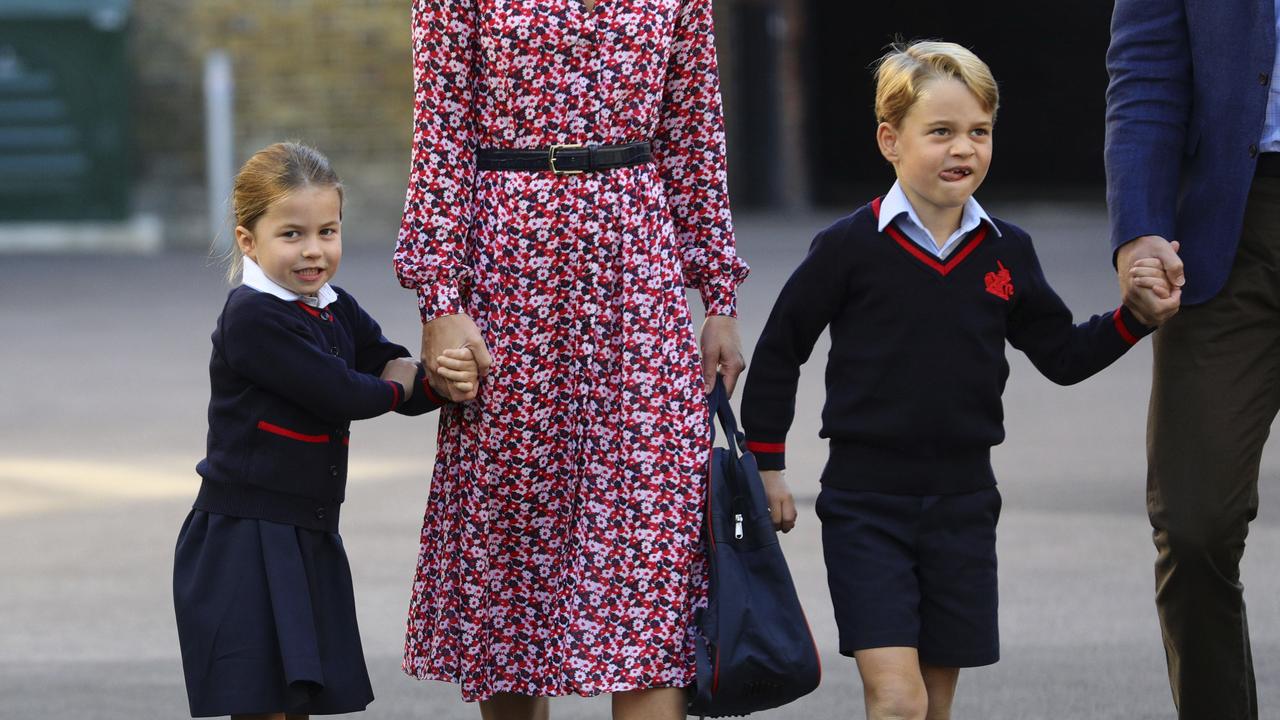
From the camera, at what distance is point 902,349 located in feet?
12.3

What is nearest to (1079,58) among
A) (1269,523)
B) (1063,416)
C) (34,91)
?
(34,91)

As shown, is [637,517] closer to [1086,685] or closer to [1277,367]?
[1277,367]

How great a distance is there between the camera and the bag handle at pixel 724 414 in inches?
147

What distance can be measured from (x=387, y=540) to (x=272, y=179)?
123 inches

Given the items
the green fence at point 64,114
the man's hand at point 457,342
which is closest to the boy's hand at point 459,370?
the man's hand at point 457,342

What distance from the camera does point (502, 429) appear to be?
3709mm

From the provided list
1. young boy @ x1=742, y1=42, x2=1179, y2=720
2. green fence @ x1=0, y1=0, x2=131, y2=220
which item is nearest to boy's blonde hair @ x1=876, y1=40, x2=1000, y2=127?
young boy @ x1=742, y1=42, x2=1179, y2=720

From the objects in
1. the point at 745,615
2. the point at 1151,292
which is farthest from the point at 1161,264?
the point at 745,615

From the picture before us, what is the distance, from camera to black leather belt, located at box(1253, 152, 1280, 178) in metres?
3.86

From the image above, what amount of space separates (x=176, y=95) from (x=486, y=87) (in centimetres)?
1722

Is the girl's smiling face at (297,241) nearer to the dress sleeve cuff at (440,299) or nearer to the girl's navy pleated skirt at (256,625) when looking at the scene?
the dress sleeve cuff at (440,299)

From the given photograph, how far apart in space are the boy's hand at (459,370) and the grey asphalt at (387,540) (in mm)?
1419

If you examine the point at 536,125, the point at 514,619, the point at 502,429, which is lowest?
the point at 514,619

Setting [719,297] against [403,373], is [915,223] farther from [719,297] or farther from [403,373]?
[403,373]
